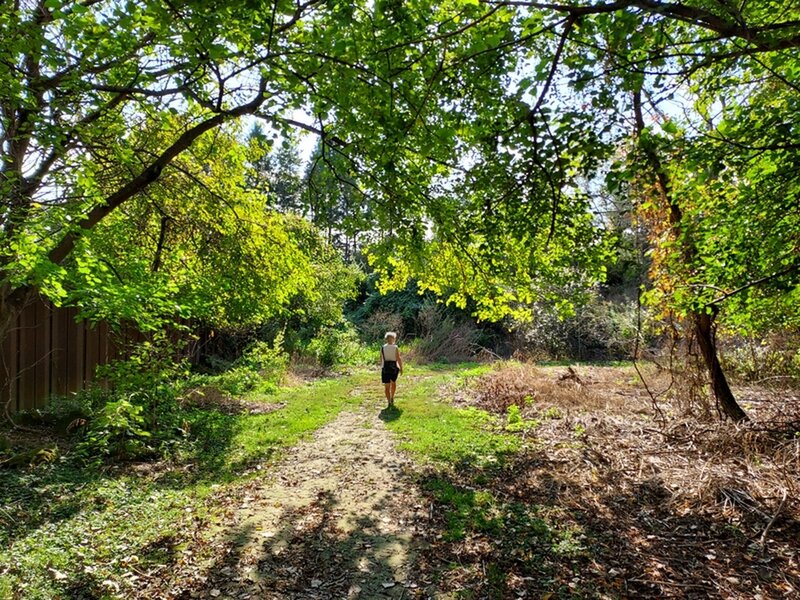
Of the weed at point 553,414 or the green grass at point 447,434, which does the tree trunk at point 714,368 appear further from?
the green grass at point 447,434

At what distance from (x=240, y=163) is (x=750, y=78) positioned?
7.69 m

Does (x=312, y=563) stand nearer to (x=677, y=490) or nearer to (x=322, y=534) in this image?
(x=322, y=534)

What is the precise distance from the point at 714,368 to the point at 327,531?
18.8 feet

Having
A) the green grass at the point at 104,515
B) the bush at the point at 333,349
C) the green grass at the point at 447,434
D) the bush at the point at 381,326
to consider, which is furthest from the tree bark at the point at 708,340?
the bush at the point at 381,326

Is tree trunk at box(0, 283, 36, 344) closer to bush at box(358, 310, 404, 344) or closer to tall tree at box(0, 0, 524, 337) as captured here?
tall tree at box(0, 0, 524, 337)

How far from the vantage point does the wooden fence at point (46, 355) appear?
7.80 meters

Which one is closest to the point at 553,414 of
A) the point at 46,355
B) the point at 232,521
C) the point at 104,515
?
the point at 232,521

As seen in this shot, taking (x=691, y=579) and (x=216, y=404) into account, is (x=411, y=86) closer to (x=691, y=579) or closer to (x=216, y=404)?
(x=691, y=579)

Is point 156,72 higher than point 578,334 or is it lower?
higher

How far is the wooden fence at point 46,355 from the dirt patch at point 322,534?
14.5ft

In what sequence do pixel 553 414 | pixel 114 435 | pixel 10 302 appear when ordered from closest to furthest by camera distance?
pixel 114 435 < pixel 10 302 < pixel 553 414

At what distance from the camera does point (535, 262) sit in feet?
22.6

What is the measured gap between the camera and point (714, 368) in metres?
6.68

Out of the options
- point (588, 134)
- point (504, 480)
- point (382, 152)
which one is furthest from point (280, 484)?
point (588, 134)
